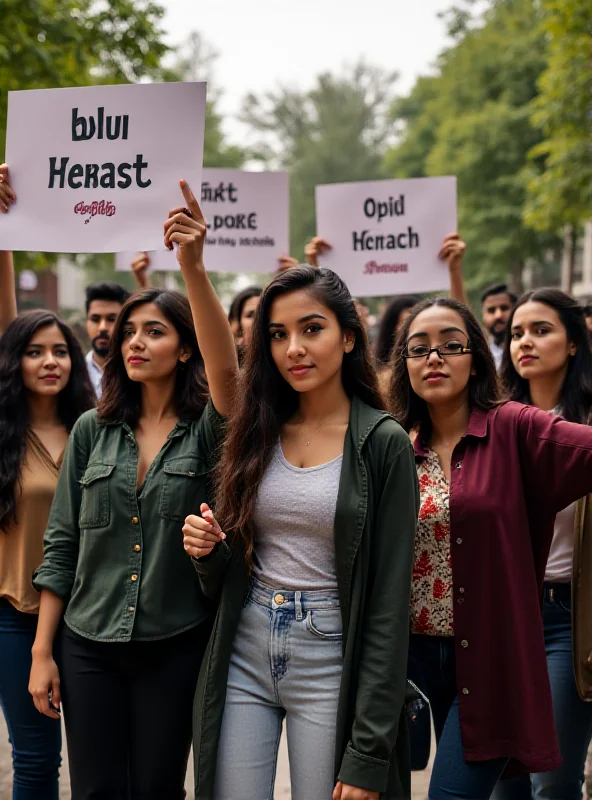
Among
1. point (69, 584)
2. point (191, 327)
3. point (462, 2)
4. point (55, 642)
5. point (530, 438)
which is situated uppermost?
point (462, 2)

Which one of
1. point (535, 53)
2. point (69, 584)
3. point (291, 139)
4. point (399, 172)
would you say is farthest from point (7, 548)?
point (291, 139)

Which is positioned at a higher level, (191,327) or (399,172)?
(399,172)

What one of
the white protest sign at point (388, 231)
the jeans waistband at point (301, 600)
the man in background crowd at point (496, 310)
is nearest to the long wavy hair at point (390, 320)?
the white protest sign at point (388, 231)

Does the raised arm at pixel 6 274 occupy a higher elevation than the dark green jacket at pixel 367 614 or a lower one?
higher

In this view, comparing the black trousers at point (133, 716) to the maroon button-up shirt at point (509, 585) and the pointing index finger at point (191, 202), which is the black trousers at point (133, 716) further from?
the pointing index finger at point (191, 202)

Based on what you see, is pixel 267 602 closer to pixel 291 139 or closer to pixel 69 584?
pixel 69 584

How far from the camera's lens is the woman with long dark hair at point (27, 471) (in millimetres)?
3572

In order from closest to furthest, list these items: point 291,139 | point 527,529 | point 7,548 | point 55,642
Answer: point 527,529, point 55,642, point 7,548, point 291,139

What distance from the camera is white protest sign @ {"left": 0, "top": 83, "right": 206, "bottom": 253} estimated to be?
11.5 ft

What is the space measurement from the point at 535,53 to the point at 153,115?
76.0 feet

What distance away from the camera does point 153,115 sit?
3557mm

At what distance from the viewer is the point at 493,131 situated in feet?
78.1

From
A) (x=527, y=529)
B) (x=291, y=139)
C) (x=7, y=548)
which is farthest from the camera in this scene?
(x=291, y=139)

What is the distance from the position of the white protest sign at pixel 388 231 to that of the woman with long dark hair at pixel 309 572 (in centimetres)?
300
